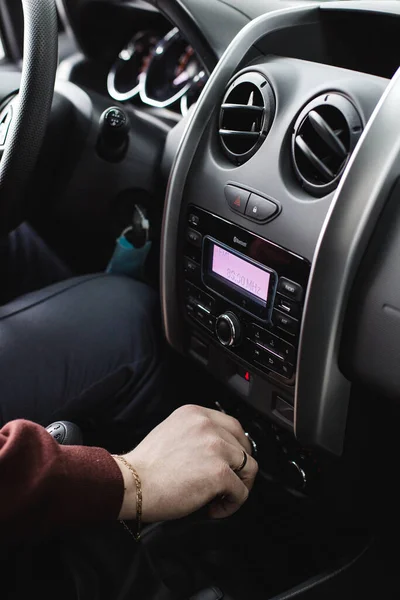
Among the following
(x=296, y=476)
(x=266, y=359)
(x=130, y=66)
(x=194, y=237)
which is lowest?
(x=296, y=476)

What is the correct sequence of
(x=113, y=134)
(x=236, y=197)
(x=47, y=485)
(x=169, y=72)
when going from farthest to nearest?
1. (x=169, y=72)
2. (x=113, y=134)
3. (x=236, y=197)
4. (x=47, y=485)

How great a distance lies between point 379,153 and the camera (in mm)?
691

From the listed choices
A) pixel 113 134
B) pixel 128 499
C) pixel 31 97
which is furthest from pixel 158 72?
pixel 128 499

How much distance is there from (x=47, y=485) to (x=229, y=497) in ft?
0.74

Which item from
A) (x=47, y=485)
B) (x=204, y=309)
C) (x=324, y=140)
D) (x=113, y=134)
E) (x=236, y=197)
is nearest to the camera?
(x=47, y=485)

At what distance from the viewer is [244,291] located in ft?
2.88

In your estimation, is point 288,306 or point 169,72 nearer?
point 288,306

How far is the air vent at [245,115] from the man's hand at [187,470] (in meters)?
0.34

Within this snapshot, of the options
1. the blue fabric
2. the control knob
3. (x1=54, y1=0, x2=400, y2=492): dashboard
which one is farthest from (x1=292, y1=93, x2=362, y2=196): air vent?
the blue fabric

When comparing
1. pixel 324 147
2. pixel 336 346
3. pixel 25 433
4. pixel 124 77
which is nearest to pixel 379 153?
pixel 324 147

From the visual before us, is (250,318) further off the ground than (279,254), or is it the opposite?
(279,254)

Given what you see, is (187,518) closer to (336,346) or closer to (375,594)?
(336,346)

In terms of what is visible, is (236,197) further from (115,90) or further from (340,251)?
(115,90)

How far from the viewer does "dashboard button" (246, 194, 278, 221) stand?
0.81 m
